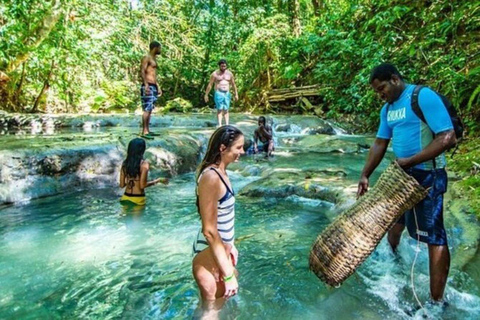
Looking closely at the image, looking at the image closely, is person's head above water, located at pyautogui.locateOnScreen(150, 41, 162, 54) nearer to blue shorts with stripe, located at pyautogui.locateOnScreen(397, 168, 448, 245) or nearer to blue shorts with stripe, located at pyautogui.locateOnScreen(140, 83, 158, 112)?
blue shorts with stripe, located at pyautogui.locateOnScreen(140, 83, 158, 112)

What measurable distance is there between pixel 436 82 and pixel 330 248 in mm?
5015

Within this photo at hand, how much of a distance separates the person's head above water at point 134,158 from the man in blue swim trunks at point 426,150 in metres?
3.55

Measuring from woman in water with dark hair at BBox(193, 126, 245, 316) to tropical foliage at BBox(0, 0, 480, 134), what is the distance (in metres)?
4.79

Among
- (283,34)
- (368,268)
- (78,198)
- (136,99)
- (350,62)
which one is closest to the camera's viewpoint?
(368,268)

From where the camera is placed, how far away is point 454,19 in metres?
6.16

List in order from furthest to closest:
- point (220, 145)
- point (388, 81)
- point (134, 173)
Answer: point (134, 173)
point (388, 81)
point (220, 145)

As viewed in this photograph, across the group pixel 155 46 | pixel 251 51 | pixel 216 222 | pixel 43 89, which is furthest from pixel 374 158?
pixel 251 51

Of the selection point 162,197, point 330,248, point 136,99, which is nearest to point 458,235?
point 330,248

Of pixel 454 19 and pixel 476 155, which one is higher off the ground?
pixel 454 19

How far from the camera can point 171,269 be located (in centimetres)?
384

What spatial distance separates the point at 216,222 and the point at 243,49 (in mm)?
17164

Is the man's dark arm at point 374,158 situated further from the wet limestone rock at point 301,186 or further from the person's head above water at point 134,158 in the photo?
the person's head above water at point 134,158

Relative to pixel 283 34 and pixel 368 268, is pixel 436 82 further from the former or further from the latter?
pixel 283 34

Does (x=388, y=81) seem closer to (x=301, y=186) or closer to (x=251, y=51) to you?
(x=301, y=186)
